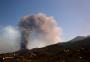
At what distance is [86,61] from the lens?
396 ft

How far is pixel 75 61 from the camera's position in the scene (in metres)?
120

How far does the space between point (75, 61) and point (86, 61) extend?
837cm
